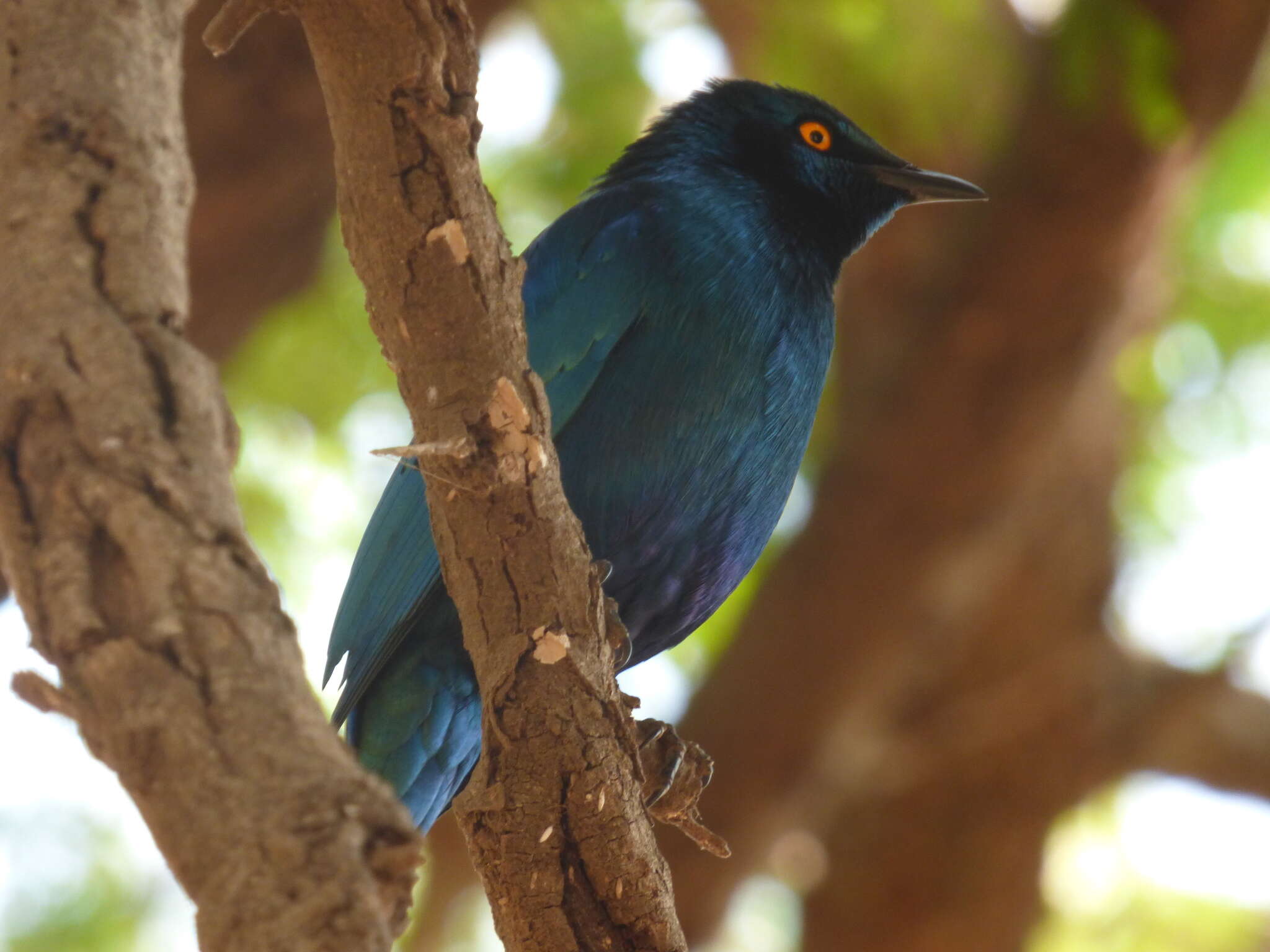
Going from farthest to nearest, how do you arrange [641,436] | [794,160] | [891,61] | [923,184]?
[891,61]
[923,184]
[794,160]
[641,436]

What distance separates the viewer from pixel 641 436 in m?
3.44

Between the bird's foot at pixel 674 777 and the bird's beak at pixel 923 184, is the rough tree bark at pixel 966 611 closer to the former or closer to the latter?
the bird's beak at pixel 923 184

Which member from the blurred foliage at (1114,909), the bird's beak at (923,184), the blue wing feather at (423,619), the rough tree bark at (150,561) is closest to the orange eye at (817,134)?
the bird's beak at (923,184)

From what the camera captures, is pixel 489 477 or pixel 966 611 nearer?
pixel 489 477

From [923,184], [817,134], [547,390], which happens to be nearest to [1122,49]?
[923,184]

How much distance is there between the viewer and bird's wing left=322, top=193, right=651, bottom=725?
11.0 feet

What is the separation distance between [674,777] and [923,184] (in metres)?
2.13

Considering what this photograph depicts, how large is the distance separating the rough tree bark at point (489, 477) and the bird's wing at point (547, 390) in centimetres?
78

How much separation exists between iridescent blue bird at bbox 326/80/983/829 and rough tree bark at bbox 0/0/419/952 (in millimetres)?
1252

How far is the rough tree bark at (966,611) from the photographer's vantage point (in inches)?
275

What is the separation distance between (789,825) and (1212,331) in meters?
3.50

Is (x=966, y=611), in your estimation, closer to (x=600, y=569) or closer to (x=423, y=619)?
(x=423, y=619)

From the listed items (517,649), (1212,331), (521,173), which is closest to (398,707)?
(517,649)

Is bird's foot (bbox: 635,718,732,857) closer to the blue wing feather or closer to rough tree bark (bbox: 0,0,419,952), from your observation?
the blue wing feather
